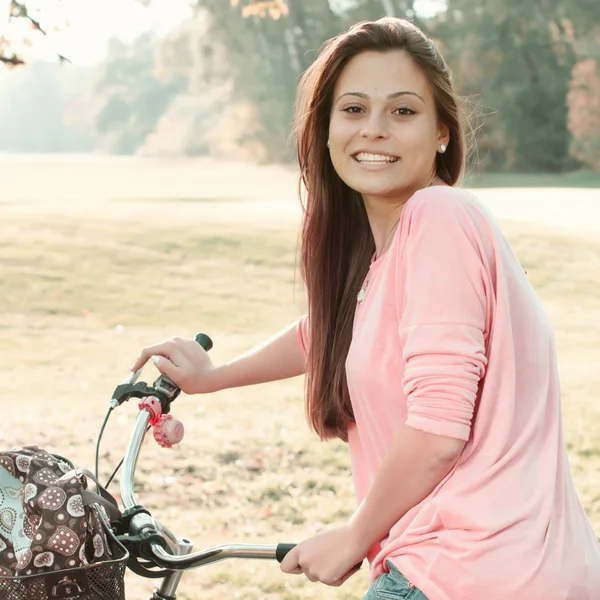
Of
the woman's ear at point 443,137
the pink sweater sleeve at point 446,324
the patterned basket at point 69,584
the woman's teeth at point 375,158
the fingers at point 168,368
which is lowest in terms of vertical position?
the patterned basket at point 69,584

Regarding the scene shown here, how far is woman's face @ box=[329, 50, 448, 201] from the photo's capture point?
2428 mm

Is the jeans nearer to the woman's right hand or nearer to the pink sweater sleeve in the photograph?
the pink sweater sleeve

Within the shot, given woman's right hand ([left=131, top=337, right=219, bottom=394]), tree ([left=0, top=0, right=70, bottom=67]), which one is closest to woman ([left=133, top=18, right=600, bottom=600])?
woman's right hand ([left=131, top=337, right=219, bottom=394])

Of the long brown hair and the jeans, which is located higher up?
the long brown hair

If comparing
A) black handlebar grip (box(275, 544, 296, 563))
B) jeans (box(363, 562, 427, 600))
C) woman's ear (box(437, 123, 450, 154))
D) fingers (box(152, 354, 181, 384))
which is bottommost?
jeans (box(363, 562, 427, 600))

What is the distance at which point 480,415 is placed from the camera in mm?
2096

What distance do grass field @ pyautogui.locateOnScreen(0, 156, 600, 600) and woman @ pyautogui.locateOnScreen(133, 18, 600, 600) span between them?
395cm

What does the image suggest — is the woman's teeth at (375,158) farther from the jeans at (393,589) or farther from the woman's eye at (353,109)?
the jeans at (393,589)

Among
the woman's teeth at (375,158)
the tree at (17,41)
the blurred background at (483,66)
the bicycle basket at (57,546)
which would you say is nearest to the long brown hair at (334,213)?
the woman's teeth at (375,158)

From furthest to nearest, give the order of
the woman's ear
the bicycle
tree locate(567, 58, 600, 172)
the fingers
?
tree locate(567, 58, 600, 172) → the fingers → the woman's ear → the bicycle

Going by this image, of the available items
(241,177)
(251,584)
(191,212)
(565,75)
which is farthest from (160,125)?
(251,584)

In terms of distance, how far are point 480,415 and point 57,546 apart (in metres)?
0.84

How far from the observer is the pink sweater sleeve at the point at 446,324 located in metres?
2.05

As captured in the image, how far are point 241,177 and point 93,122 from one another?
50605 millimetres
